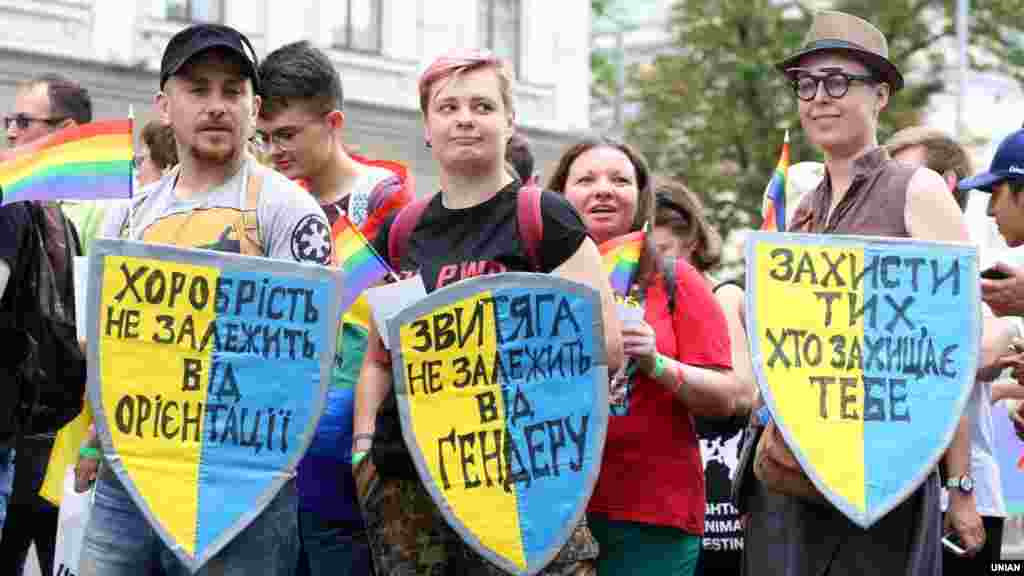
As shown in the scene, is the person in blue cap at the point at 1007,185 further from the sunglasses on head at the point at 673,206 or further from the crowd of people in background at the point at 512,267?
the sunglasses on head at the point at 673,206

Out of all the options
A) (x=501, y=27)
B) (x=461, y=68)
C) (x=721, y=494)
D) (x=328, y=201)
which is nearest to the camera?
(x=461, y=68)

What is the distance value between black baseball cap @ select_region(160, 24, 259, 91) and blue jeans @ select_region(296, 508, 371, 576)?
4.46ft

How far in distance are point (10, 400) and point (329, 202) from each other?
4.06 feet

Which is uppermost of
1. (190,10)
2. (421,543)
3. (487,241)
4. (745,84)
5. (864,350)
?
(190,10)

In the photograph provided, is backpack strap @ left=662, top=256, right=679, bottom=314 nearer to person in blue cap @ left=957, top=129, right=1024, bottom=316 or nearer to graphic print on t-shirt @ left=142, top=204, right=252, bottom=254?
person in blue cap @ left=957, top=129, right=1024, bottom=316

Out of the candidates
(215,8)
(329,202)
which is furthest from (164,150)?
(215,8)

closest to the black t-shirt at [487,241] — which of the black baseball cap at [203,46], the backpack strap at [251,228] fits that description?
the backpack strap at [251,228]

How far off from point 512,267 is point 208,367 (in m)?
0.82

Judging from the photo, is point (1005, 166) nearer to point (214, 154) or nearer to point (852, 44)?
point (852, 44)

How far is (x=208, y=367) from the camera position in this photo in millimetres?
5254

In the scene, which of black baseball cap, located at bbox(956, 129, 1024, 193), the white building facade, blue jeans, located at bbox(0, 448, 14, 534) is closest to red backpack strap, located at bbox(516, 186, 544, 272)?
black baseball cap, located at bbox(956, 129, 1024, 193)

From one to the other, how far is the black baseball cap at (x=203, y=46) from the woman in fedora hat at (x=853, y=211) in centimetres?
146

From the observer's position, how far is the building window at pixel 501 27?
28.2m

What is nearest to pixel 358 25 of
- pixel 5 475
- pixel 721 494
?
pixel 721 494
